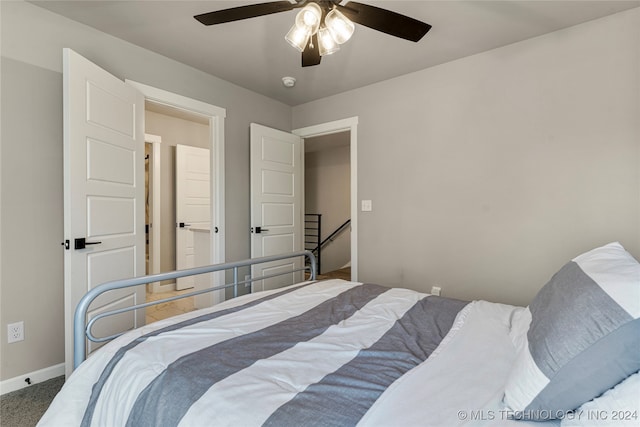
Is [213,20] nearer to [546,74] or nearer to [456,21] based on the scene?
[456,21]

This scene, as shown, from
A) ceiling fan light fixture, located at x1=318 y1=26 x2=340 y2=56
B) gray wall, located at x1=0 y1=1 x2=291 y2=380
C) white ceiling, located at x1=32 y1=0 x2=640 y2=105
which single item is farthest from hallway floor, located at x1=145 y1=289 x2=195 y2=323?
ceiling fan light fixture, located at x1=318 y1=26 x2=340 y2=56

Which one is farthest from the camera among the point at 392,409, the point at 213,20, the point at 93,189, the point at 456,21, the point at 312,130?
the point at 312,130

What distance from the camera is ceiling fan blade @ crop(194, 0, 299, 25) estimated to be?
1488mm

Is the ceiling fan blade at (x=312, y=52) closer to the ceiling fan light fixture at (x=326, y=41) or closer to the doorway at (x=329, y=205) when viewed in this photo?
the ceiling fan light fixture at (x=326, y=41)

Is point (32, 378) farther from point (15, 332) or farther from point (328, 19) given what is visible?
point (328, 19)

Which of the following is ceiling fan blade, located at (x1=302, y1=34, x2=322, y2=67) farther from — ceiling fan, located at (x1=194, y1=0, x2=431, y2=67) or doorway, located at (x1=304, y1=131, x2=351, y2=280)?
doorway, located at (x1=304, y1=131, x2=351, y2=280)

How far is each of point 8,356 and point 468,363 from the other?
262 cm

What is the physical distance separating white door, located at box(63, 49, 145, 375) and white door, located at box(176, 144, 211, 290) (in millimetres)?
1828

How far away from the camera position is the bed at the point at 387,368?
66cm

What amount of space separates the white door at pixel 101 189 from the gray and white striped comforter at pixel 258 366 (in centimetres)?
110

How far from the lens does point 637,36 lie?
2008 millimetres

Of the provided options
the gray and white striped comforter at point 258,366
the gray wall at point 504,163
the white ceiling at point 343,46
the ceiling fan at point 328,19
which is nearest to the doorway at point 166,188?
the white ceiling at point 343,46

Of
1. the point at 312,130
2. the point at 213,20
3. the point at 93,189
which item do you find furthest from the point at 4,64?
the point at 312,130

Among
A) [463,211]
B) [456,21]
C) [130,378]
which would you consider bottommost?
[130,378]
